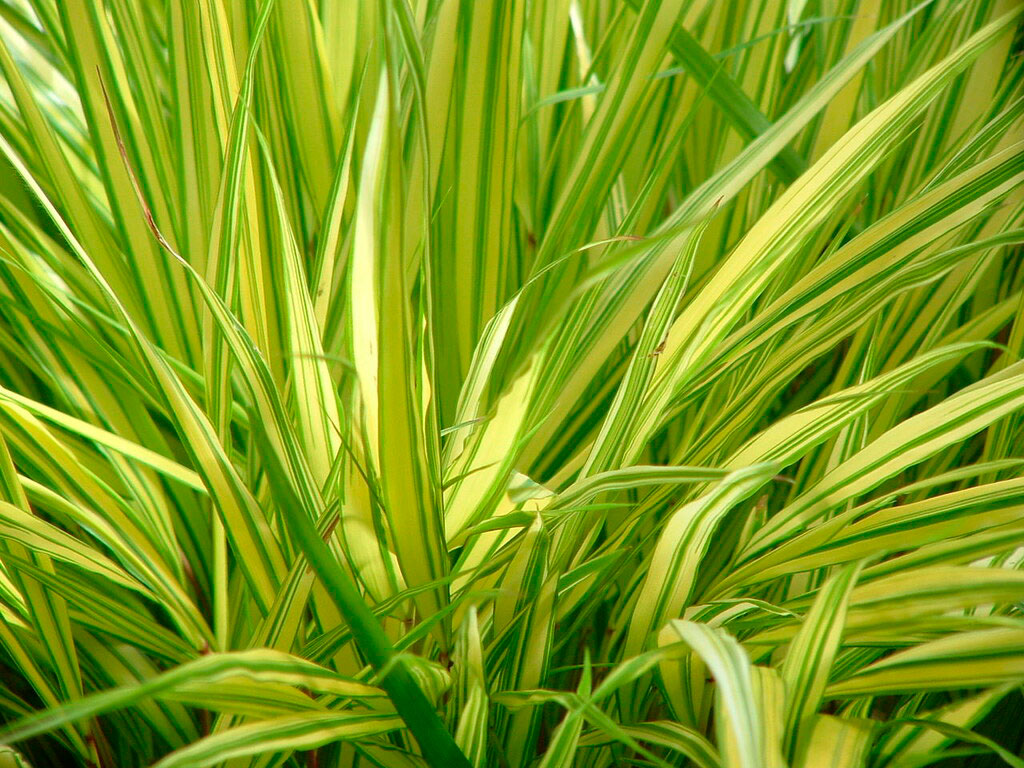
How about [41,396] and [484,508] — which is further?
[41,396]

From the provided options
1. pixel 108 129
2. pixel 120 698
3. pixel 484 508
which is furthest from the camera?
→ pixel 108 129

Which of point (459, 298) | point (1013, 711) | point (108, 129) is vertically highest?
point (108, 129)

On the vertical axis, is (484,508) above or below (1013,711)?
above

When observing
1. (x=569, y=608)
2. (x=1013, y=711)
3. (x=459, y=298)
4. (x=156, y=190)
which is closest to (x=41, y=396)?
(x=156, y=190)

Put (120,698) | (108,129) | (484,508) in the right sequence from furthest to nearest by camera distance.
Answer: (108,129) → (484,508) → (120,698)

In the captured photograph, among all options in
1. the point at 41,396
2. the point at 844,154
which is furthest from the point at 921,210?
the point at 41,396

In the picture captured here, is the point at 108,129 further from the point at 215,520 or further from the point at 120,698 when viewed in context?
the point at 120,698
